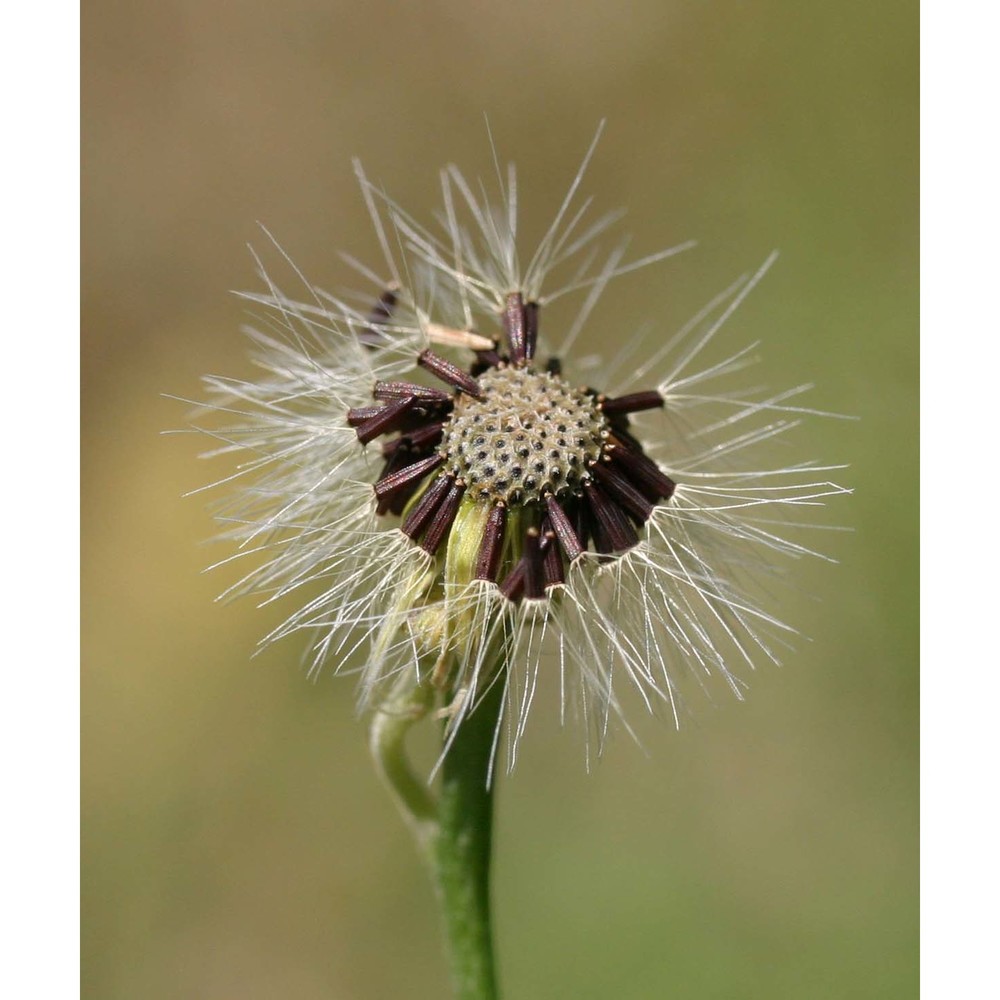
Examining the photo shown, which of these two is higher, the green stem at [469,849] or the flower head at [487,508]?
the flower head at [487,508]

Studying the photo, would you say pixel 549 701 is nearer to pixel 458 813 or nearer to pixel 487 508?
pixel 458 813

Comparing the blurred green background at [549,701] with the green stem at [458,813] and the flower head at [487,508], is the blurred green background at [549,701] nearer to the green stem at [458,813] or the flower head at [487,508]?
the flower head at [487,508]

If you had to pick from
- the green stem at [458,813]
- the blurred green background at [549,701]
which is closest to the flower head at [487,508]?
the green stem at [458,813]

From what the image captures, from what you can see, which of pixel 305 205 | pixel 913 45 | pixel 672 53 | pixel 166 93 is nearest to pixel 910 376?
pixel 913 45

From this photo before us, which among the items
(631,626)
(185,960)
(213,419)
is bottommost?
(185,960)

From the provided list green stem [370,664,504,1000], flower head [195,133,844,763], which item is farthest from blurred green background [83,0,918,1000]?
green stem [370,664,504,1000]

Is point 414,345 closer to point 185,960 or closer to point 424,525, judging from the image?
point 424,525
